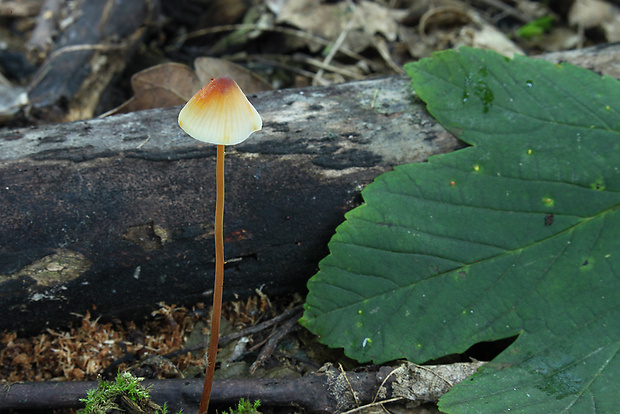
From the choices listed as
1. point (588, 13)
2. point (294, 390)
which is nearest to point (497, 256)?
point (294, 390)

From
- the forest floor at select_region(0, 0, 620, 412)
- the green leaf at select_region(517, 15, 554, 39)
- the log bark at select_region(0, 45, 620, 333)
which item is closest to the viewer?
the log bark at select_region(0, 45, 620, 333)

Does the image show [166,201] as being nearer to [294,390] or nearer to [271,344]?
[271,344]

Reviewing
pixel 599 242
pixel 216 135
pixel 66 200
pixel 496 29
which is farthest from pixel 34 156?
pixel 496 29

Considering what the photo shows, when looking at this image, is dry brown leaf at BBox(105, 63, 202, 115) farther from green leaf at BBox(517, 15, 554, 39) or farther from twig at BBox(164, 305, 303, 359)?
green leaf at BBox(517, 15, 554, 39)

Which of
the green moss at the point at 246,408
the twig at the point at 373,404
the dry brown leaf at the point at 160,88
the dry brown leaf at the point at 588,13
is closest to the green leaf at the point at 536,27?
the dry brown leaf at the point at 588,13

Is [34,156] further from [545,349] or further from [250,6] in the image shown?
[250,6]

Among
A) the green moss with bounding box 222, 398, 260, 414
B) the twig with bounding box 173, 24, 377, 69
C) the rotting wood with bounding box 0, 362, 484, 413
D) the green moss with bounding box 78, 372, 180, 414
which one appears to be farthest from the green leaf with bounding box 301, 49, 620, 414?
the twig with bounding box 173, 24, 377, 69
